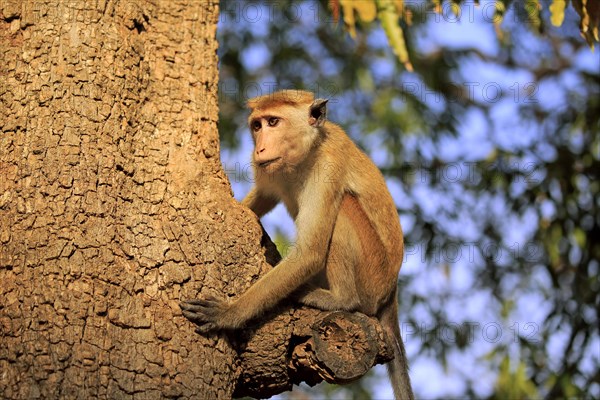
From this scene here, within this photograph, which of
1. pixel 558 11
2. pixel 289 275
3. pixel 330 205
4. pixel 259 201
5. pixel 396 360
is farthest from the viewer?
pixel 259 201

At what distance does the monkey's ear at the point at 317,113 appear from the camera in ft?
21.0

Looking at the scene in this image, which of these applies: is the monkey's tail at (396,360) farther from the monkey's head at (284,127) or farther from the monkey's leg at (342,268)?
the monkey's head at (284,127)

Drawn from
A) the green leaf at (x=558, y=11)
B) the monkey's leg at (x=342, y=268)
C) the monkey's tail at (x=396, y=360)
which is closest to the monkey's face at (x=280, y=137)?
the monkey's leg at (x=342, y=268)

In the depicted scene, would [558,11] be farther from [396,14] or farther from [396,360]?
[396,360]

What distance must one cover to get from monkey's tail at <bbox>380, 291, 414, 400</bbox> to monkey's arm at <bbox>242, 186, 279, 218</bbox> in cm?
129

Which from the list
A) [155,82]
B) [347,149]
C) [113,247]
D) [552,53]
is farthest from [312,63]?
[113,247]

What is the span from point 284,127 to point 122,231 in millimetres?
2111

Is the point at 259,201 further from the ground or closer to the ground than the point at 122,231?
closer to the ground

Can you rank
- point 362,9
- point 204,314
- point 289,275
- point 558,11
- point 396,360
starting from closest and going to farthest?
point 204,314 < point 289,275 < point 396,360 < point 362,9 < point 558,11

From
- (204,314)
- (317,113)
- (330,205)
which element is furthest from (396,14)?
(204,314)

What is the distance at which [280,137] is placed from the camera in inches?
244

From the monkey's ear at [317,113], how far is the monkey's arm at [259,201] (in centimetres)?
73

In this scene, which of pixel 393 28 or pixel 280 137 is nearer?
pixel 280 137

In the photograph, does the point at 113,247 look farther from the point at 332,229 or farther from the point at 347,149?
the point at 347,149
